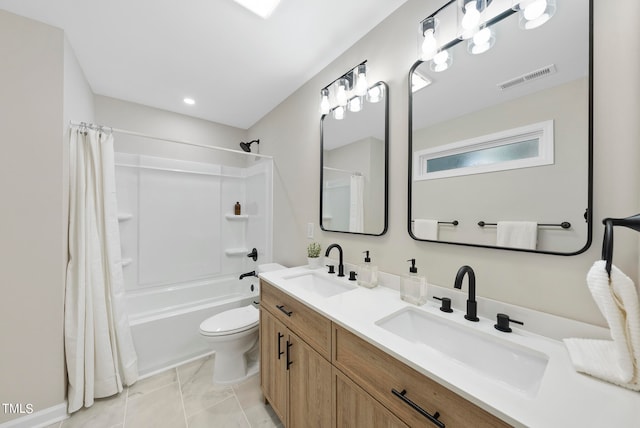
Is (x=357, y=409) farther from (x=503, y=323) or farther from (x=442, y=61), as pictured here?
(x=442, y=61)

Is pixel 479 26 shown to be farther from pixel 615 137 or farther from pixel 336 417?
pixel 336 417

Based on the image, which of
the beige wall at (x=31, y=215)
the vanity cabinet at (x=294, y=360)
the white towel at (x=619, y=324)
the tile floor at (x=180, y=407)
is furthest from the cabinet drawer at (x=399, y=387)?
the beige wall at (x=31, y=215)

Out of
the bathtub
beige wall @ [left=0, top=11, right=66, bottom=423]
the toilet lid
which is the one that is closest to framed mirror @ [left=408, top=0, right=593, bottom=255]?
the toilet lid

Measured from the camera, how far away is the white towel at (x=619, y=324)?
55cm

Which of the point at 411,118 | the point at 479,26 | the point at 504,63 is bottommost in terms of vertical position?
the point at 411,118

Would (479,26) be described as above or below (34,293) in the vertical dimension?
above

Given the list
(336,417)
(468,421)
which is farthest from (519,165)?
(336,417)

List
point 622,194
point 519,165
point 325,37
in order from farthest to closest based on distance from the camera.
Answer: point 325,37 < point 519,165 < point 622,194

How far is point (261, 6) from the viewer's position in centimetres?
133

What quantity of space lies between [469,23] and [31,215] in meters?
2.60

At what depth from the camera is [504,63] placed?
943mm

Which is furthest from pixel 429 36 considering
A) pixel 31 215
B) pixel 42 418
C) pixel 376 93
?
pixel 42 418

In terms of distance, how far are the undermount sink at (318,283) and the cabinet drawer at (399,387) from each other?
1.64 ft

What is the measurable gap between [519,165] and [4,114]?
268 cm
